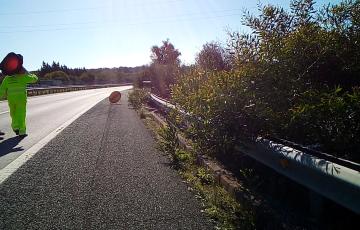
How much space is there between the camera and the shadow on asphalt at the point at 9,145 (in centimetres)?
815

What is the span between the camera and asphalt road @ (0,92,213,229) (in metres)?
4.18

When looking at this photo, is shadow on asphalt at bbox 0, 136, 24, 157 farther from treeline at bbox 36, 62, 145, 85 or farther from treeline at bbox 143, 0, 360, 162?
treeline at bbox 36, 62, 145, 85

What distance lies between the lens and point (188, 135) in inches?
252

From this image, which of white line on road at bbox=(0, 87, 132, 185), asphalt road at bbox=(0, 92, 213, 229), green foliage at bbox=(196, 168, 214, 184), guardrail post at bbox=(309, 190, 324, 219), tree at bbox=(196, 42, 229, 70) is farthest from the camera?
tree at bbox=(196, 42, 229, 70)

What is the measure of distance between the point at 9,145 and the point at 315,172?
7.01m

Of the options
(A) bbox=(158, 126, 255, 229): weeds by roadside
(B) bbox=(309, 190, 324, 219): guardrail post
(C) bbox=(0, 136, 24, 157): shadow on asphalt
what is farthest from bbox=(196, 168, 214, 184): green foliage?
(C) bbox=(0, 136, 24, 157): shadow on asphalt

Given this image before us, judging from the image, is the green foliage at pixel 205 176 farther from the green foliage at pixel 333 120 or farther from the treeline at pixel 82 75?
the treeline at pixel 82 75

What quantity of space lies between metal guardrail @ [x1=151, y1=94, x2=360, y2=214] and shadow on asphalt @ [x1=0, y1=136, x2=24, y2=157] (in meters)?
5.18

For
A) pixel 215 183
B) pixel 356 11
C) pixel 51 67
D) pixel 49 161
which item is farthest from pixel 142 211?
pixel 51 67

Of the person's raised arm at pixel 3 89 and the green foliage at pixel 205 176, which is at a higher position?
the person's raised arm at pixel 3 89

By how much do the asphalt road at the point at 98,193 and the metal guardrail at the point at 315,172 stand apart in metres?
0.93

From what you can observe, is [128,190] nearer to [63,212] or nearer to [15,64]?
[63,212]

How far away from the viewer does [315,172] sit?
12.1 feet

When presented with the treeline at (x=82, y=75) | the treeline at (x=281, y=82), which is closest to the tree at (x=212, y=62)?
the treeline at (x=281, y=82)
